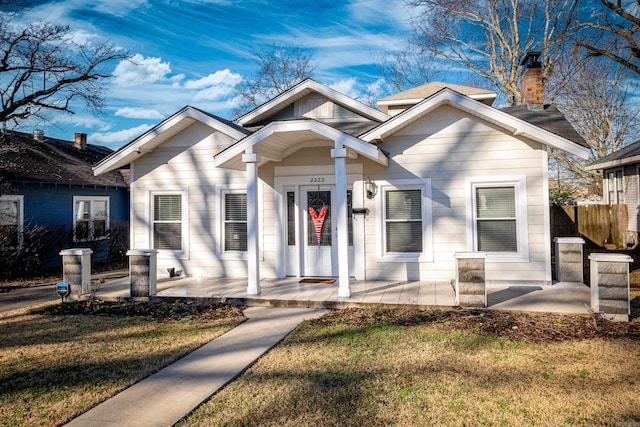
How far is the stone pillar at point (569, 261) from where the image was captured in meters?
8.21

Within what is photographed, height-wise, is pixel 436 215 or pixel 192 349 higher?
pixel 436 215

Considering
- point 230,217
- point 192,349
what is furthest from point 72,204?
point 192,349

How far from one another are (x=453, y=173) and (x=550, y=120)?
2.67 metres

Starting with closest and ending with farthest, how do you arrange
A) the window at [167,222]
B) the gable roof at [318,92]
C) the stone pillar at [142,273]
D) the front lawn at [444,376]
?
the front lawn at [444,376], the stone pillar at [142,273], the gable roof at [318,92], the window at [167,222]

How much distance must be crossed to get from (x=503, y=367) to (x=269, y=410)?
2.45 meters

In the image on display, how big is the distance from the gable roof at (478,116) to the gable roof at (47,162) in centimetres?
988

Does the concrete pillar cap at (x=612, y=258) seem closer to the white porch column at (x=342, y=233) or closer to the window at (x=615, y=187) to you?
the white porch column at (x=342, y=233)

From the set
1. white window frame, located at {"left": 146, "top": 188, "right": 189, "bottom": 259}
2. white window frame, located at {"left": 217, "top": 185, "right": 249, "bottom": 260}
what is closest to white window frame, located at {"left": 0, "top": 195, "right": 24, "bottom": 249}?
white window frame, located at {"left": 146, "top": 188, "right": 189, "bottom": 259}

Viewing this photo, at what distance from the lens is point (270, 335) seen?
5691 millimetres

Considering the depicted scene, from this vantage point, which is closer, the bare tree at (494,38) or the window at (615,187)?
the window at (615,187)

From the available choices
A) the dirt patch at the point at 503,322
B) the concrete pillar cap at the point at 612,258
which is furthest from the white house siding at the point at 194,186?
the concrete pillar cap at the point at 612,258

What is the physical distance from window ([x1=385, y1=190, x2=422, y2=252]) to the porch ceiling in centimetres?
80

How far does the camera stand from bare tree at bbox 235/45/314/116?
28.0 meters

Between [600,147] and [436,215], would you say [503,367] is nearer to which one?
[436,215]
